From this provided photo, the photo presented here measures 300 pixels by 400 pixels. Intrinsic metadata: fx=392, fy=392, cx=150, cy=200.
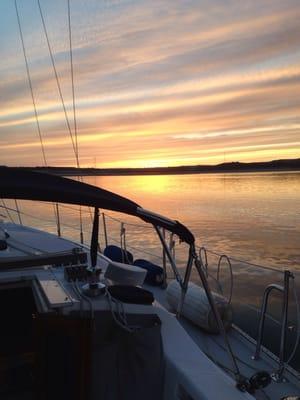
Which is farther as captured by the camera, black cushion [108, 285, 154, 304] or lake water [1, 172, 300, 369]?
lake water [1, 172, 300, 369]

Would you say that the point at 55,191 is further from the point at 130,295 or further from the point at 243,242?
the point at 243,242

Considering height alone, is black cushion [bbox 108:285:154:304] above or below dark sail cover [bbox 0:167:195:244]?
below

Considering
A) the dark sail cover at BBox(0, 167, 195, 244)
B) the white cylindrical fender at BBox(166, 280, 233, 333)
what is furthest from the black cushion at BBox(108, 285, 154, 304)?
the white cylindrical fender at BBox(166, 280, 233, 333)

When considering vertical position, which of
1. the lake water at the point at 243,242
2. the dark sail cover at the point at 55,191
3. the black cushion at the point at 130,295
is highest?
the dark sail cover at the point at 55,191

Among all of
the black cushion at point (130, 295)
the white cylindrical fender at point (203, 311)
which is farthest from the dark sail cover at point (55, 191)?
the white cylindrical fender at point (203, 311)

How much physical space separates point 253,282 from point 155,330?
6.76m

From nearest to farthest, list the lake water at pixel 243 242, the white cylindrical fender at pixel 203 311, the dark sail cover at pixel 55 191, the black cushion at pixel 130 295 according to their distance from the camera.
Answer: the dark sail cover at pixel 55 191 → the black cushion at pixel 130 295 → the white cylindrical fender at pixel 203 311 → the lake water at pixel 243 242

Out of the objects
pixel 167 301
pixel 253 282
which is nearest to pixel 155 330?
pixel 167 301

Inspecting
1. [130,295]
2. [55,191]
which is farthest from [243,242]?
[55,191]

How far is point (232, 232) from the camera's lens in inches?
650

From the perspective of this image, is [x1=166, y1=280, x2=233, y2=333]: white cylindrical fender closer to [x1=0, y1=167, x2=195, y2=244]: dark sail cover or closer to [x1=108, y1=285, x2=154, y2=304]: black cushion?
[x1=108, y1=285, x2=154, y2=304]: black cushion

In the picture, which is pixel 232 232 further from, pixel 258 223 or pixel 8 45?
pixel 8 45

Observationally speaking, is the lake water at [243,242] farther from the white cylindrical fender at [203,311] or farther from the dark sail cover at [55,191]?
the dark sail cover at [55,191]

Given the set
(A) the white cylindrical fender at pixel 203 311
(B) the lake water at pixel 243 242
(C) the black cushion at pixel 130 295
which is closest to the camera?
(C) the black cushion at pixel 130 295
